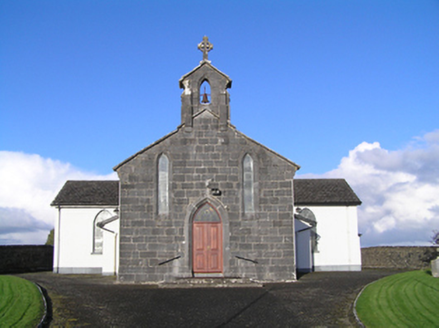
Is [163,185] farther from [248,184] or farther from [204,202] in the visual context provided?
[248,184]

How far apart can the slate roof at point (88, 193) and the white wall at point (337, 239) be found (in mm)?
14819

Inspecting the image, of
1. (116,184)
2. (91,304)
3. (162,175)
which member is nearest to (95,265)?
(116,184)

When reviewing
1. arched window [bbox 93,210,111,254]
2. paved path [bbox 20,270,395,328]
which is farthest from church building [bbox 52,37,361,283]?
arched window [bbox 93,210,111,254]

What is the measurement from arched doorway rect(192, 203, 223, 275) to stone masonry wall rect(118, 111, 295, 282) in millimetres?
303

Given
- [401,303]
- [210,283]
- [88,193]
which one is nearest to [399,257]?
[210,283]

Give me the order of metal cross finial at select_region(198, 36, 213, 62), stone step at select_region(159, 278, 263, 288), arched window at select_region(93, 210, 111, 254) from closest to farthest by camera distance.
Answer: stone step at select_region(159, 278, 263, 288), metal cross finial at select_region(198, 36, 213, 62), arched window at select_region(93, 210, 111, 254)

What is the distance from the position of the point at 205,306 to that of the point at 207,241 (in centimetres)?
743

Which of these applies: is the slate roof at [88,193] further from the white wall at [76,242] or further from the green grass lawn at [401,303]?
the green grass lawn at [401,303]

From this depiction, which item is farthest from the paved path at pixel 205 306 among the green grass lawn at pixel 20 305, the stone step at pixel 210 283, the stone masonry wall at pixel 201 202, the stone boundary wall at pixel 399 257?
the stone boundary wall at pixel 399 257

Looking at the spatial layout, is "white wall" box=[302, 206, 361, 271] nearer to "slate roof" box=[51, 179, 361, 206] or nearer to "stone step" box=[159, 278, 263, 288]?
"slate roof" box=[51, 179, 361, 206]

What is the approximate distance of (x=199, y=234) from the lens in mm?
23188

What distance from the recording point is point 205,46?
25391 mm

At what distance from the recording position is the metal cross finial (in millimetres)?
25359

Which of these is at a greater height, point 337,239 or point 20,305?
point 337,239
